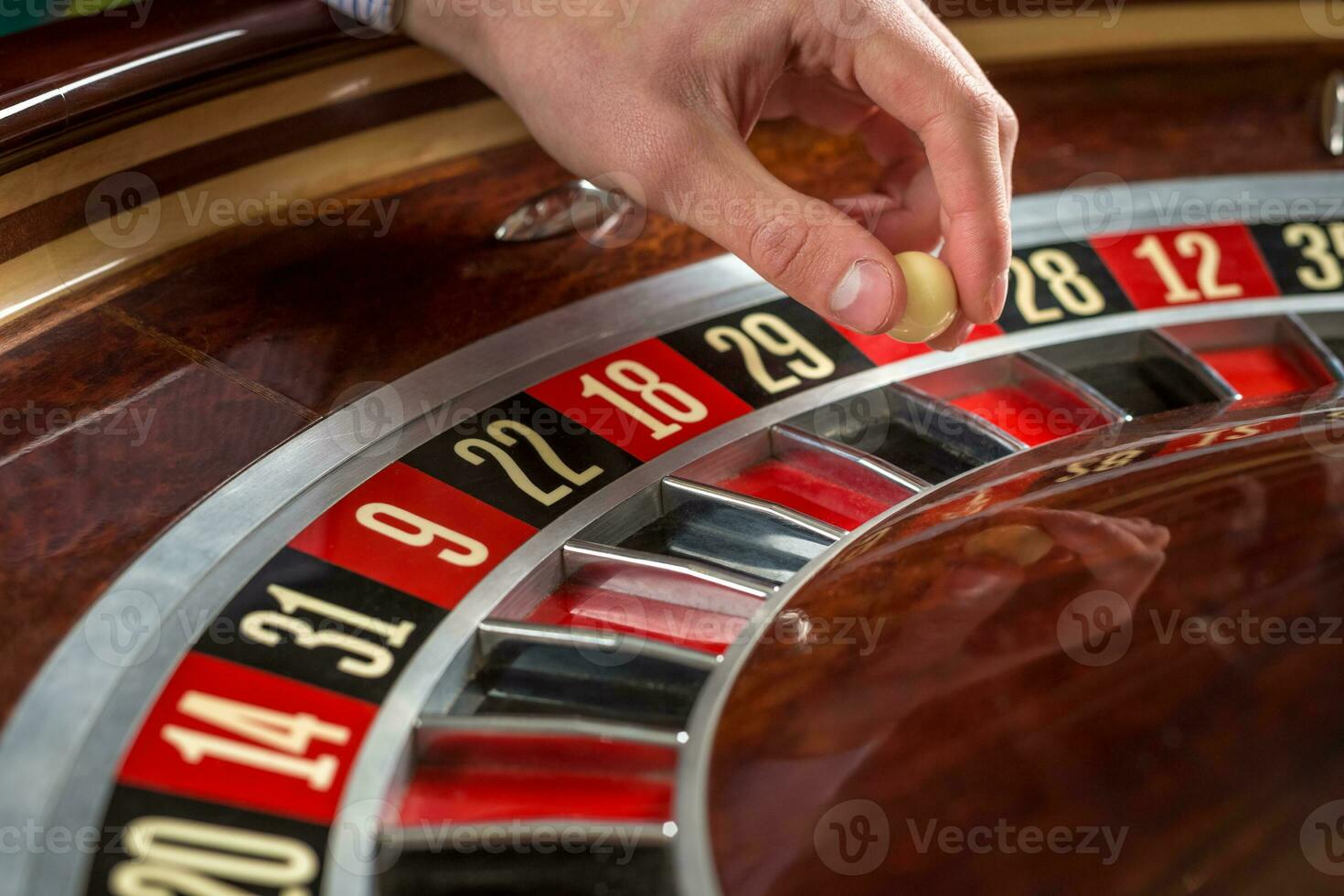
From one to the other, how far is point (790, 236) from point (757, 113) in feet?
0.88

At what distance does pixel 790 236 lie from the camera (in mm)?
1447

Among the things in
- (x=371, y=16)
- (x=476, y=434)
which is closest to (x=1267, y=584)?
(x=476, y=434)

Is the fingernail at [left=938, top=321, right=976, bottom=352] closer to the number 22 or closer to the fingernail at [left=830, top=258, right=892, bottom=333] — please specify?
the fingernail at [left=830, top=258, right=892, bottom=333]

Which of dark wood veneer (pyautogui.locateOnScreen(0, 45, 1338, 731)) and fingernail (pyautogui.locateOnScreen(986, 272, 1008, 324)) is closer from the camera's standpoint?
dark wood veneer (pyautogui.locateOnScreen(0, 45, 1338, 731))

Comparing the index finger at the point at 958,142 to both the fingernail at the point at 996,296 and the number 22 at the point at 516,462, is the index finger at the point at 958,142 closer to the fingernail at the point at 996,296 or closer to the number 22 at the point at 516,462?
the fingernail at the point at 996,296

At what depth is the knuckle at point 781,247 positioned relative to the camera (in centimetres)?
144

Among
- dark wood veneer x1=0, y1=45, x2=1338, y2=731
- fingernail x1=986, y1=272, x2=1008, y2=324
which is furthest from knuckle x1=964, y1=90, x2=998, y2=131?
dark wood veneer x1=0, y1=45, x2=1338, y2=731

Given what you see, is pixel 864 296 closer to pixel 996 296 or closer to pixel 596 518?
pixel 996 296

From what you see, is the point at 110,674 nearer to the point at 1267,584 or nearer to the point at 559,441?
the point at 559,441

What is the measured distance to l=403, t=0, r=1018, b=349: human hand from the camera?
145cm

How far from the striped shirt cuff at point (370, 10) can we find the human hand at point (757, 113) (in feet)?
0.70

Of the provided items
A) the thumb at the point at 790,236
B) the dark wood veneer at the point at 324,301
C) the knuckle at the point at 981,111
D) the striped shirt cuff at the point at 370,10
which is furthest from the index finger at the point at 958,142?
the striped shirt cuff at the point at 370,10

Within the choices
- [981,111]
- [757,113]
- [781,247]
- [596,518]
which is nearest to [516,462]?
[596,518]

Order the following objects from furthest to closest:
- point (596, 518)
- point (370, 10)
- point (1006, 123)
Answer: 1. point (370, 10)
2. point (1006, 123)
3. point (596, 518)
